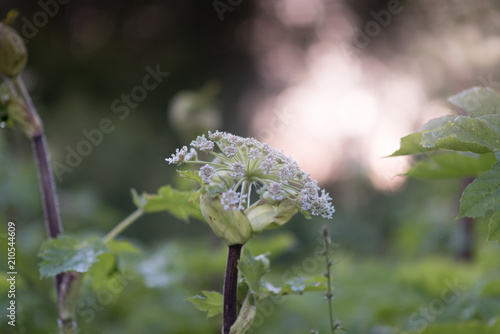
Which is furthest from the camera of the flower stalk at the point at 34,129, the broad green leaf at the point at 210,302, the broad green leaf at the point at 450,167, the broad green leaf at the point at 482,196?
the broad green leaf at the point at 450,167

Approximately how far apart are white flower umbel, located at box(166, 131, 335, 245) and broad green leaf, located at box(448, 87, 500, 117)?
0.43m

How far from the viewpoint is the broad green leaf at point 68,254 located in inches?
51.9

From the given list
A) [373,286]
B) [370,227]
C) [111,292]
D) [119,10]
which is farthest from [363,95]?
[119,10]

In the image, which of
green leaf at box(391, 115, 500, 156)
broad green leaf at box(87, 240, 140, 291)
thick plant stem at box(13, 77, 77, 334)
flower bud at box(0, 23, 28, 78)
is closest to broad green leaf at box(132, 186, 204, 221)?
broad green leaf at box(87, 240, 140, 291)

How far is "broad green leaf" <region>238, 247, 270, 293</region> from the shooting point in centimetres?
106

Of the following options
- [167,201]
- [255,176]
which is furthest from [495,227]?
[167,201]

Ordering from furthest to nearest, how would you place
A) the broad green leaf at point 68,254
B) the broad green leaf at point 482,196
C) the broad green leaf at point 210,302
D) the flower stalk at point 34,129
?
the flower stalk at point 34,129
the broad green leaf at point 68,254
the broad green leaf at point 210,302
the broad green leaf at point 482,196

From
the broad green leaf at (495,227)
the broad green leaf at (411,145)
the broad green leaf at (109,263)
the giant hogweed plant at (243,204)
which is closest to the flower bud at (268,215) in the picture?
the giant hogweed plant at (243,204)

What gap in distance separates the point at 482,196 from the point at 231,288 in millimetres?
520

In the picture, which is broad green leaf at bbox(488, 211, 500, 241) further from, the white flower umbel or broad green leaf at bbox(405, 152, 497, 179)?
broad green leaf at bbox(405, 152, 497, 179)

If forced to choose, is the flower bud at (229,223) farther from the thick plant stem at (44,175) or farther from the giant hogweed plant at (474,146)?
the thick plant stem at (44,175)

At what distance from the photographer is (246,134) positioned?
7141 millimetres

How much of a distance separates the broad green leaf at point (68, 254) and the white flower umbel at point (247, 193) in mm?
436

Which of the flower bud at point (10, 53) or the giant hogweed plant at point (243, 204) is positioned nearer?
the giant hogweed plant at point (243, 204)
